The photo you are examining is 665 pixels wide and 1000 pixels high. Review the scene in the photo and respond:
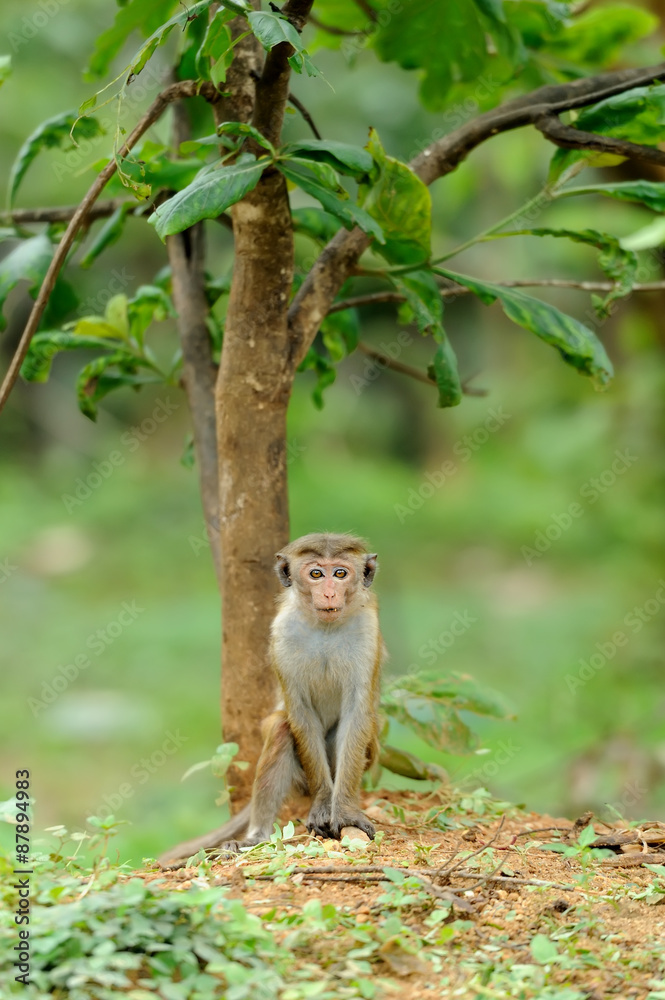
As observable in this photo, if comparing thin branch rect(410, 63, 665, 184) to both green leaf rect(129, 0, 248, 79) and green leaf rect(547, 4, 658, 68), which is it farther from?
green leaf rect(129, 0, 248, 79)

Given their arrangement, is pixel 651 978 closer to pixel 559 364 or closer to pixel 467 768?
pixel 467 768

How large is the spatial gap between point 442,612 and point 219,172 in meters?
8.99

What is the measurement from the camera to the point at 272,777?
3994mm

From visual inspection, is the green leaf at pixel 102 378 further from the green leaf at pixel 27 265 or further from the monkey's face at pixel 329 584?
the monkey's face at pixel 329 584

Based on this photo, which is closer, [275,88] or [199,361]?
[275,88]

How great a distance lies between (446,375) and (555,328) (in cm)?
43

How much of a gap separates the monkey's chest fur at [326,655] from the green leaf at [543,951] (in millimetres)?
1455

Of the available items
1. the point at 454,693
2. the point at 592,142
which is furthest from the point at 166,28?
the point at 454,693

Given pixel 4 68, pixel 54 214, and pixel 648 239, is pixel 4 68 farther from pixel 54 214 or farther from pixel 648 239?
pixel 648 239

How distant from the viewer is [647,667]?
9977 millimetres

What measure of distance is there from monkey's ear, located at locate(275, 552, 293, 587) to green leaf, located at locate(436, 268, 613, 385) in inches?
46.3

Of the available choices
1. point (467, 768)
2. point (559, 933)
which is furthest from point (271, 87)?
point (467, 768)

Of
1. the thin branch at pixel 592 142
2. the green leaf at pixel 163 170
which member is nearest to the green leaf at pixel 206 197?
the green leaf at pixel 163 170

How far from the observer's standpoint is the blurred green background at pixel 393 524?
8.71m
